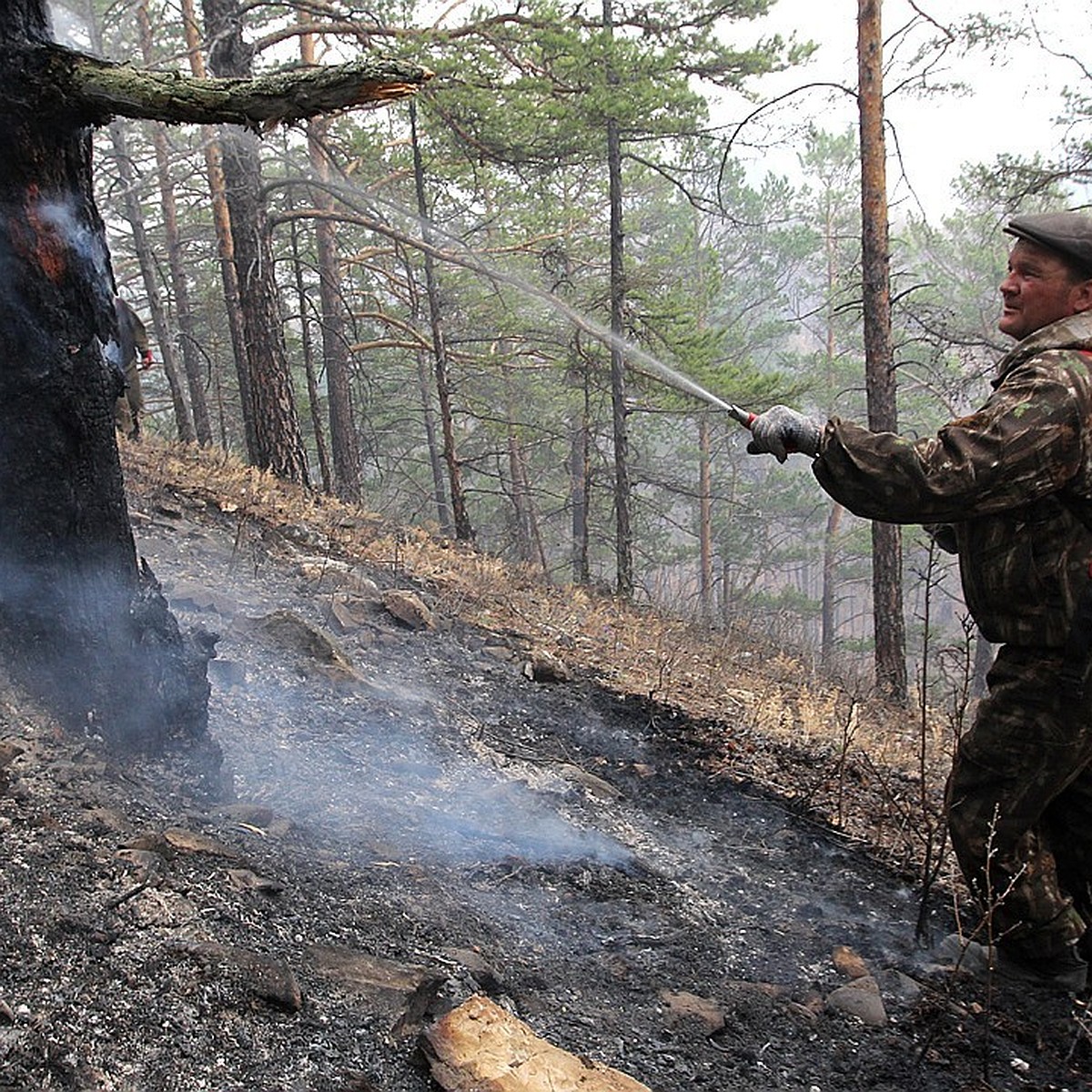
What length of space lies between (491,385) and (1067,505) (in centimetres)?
2088

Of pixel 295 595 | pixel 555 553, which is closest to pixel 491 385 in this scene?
pixel 555 553

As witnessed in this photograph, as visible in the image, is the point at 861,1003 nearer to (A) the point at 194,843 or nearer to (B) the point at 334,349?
(A) the point at 194,843

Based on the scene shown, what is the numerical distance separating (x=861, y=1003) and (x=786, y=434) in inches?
73.1

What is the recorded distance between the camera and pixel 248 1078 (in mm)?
1741

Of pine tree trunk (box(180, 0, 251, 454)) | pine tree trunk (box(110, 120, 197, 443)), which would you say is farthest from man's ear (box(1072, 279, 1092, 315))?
pine tree trunk (box(110, 120, 197, 443))

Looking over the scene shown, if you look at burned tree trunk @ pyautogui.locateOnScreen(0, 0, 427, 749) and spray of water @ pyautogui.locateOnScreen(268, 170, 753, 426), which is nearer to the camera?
burned tree trunk @ pyautogui.locateOnScreen(0, 0, 427, 749)

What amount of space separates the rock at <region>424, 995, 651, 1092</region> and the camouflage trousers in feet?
5.07

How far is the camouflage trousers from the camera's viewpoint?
2.87 m

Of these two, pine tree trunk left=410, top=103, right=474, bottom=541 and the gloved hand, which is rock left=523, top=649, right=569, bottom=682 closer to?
the gloved hand

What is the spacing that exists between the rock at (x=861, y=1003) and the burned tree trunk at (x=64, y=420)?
94.5 inches

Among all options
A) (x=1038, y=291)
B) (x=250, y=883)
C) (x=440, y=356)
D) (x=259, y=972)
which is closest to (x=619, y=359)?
(x=440, y=356)

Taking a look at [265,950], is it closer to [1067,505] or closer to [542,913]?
[542,913]

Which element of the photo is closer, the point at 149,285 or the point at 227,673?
the point at 227,673

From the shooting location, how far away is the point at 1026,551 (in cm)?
281
